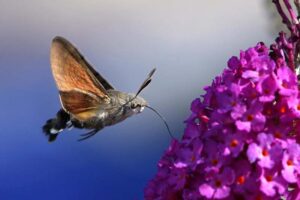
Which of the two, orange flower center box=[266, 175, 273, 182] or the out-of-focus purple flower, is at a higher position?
the out-of-focus purple flower

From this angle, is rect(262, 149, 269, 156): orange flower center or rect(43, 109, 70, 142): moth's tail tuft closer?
rect(262, 149, 269, 156): orange flower center

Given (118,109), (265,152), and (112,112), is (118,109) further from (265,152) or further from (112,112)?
(265,152)

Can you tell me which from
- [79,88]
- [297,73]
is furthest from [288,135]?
[79,88]

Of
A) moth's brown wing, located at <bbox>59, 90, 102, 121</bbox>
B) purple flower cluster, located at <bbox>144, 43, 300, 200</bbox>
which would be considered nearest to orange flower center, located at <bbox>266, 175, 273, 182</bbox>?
purple flower cluster, located at <bbox>144, 43, 300, 200</bbox>

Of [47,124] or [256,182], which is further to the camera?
[47,124]

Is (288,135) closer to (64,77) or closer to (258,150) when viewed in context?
(258,150)

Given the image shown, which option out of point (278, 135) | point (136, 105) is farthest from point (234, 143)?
point (136, 105)

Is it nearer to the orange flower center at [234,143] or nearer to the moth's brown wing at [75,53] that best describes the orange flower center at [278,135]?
the orange flower center at [234,143]

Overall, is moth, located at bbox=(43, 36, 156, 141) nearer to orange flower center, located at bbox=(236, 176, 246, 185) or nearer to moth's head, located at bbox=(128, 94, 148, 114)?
moth's head, located at bbox=(128, 94, 148, 114)
